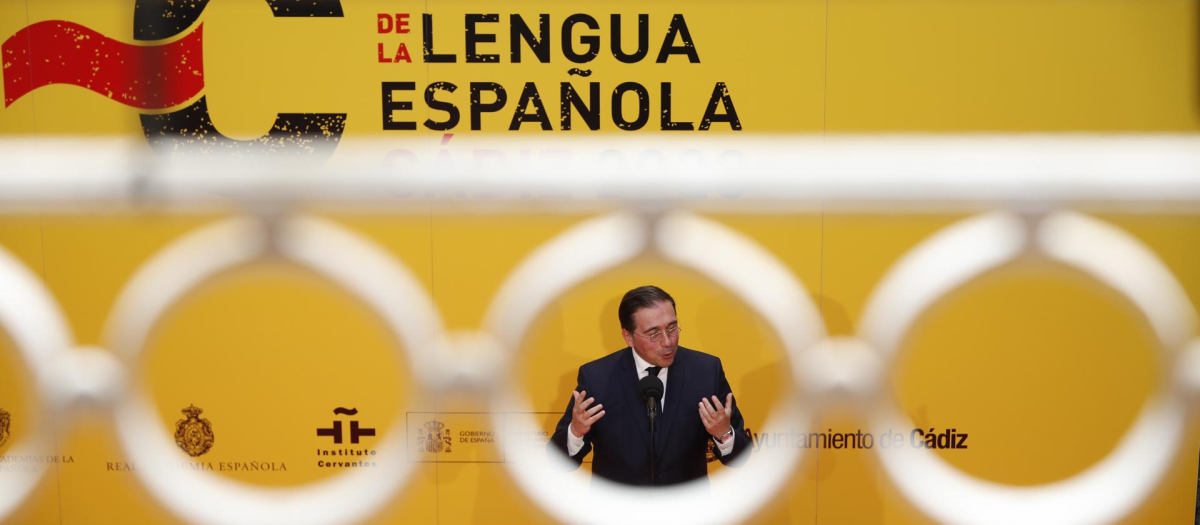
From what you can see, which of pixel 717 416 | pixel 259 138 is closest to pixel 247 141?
pixel 259 138

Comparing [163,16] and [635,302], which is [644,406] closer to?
[635,302]

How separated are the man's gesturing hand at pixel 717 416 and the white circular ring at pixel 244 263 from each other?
95cm

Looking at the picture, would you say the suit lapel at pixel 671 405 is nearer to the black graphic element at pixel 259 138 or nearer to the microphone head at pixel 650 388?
the microphone head at pixel 650 388

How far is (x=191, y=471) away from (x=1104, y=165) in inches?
129

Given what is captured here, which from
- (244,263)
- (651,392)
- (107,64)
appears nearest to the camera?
(651,392)

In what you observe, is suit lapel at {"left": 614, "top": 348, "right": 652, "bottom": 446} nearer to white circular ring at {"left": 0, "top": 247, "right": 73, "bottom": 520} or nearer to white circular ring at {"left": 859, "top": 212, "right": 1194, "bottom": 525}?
white circular ring at {"left": 859, "top": 212, "right": 1194, "bottom": 525}

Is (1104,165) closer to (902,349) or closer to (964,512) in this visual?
(902,349)

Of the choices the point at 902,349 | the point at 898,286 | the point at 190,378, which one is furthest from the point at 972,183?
the point at 190,378

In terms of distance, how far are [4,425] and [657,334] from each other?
7.66ft

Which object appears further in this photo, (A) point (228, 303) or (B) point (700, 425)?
(A) point (228, 303)

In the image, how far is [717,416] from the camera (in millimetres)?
2111

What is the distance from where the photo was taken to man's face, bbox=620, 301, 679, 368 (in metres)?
2.19

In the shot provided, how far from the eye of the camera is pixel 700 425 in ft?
7.22

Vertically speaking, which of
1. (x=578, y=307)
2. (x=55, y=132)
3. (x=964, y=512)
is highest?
(x=55, y=132)
